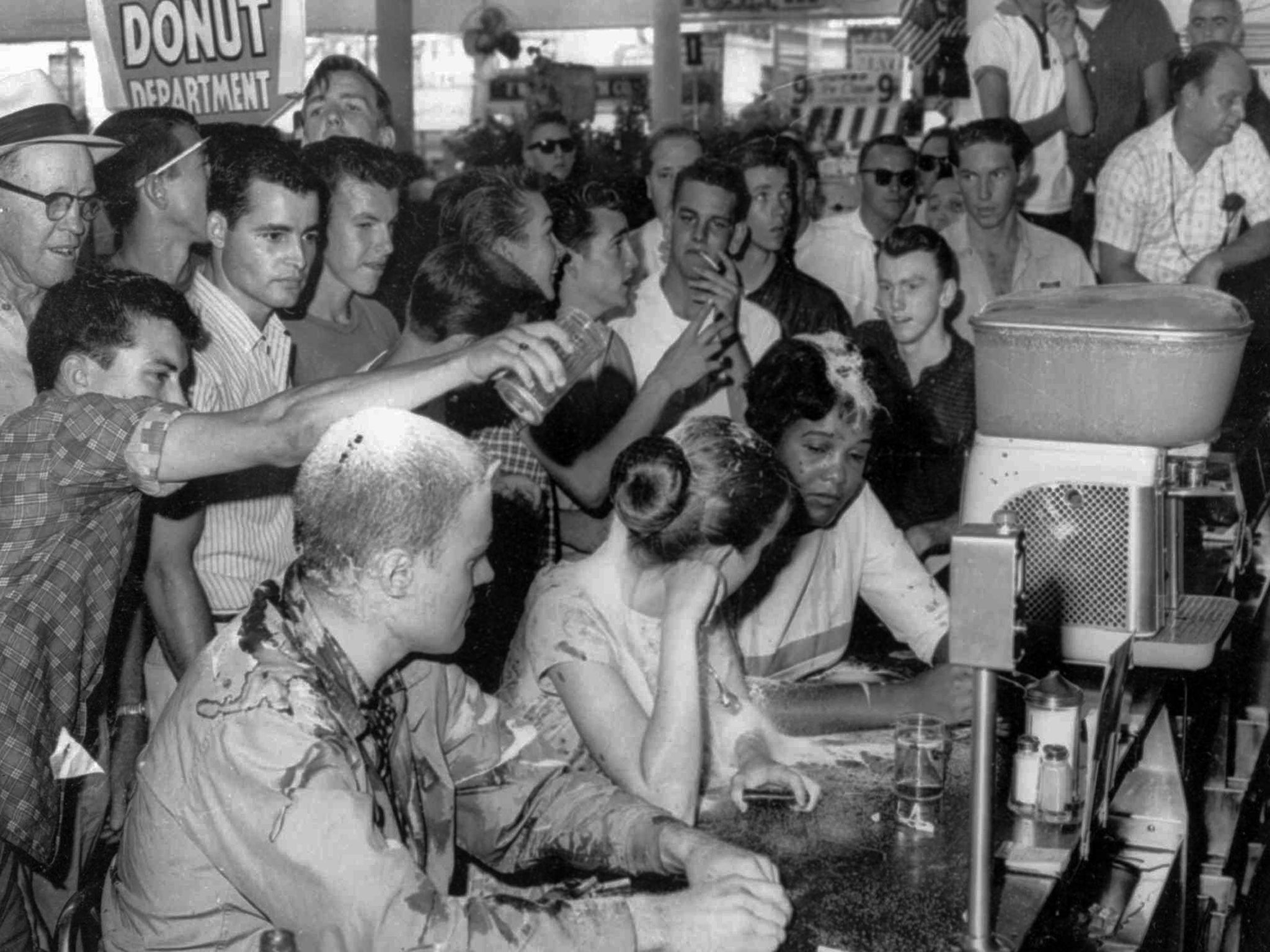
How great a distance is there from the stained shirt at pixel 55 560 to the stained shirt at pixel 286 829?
455mm

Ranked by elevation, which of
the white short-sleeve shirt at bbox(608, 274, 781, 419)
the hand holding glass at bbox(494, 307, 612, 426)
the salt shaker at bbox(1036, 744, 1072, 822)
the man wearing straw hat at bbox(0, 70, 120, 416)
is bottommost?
the salt shaker at bbox(1036, 744, 1072, 822)

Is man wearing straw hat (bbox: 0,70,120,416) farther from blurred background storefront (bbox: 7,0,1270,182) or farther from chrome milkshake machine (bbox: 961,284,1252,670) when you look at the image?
blurred background storefront (bbox: 7,0,1270,182)

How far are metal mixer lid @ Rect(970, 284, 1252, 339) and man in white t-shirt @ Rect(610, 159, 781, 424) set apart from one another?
134 centimetres

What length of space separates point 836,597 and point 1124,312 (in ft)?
3.17

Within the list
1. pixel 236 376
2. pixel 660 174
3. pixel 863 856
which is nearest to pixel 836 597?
pixel 863 856

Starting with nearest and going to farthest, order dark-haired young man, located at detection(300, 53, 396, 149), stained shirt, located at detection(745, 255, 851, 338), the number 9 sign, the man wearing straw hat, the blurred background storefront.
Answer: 1. the man wearing straw hat
2. dark-haired young man, located at detection(300, 53, 396, 149)
3. stained shirt, located at detection(745, 255, 851, 338)
4. the blurred background storefront
5. the number 9 sign

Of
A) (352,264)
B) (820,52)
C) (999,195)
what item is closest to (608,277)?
(352,264)

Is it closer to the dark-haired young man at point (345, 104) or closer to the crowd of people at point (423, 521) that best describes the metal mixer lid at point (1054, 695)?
the crowd of people at point (423, 521)

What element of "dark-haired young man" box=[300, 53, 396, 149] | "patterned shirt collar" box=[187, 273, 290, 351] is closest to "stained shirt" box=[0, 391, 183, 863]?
"patterned shirt collar" box=[187, 273, 290, 351]

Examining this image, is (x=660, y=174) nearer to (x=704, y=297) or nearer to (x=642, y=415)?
(x=704, y=297)

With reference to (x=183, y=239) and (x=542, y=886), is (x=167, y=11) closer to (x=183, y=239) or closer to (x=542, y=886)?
(x=183, y=239)

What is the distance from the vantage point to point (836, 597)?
3158mm

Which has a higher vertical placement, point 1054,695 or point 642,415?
point 642,415

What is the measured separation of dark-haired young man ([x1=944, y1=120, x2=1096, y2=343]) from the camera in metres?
4.79
